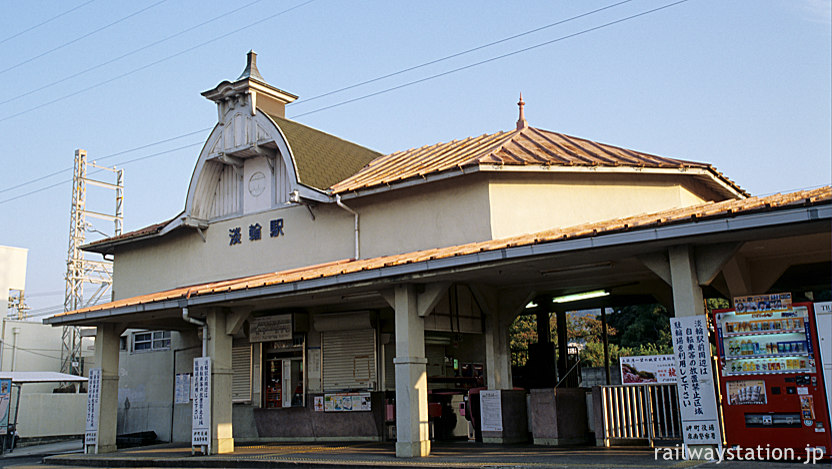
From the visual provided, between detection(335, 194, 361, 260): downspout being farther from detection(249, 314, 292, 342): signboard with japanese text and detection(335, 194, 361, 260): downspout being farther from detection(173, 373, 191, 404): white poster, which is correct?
detection(173, 373, 191, 404): white poster

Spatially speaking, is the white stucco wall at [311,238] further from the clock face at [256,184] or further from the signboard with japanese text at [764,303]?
the signboard with japanese text at [764,303]

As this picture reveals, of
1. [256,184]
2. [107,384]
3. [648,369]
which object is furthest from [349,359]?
[648,369]

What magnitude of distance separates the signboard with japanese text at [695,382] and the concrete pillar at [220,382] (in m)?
9.14

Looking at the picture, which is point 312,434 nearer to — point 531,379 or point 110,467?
point 110,467

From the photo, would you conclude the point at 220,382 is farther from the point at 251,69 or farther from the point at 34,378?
the point at 34,378

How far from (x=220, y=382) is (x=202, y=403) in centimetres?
54

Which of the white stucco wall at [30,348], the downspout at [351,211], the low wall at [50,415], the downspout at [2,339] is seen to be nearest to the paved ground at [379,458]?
the downspout at [351,211]

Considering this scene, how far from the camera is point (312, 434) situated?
1723 cm

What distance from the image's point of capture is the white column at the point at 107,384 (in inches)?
661

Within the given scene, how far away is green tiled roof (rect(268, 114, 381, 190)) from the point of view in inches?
677

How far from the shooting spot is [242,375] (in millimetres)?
18375

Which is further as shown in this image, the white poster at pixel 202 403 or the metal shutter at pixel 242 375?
the metal shutter at pixel 242 375

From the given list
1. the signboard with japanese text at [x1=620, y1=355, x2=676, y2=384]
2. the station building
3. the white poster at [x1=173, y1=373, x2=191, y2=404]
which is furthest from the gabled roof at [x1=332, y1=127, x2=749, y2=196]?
the white poster at [x1=173, y1=373, x2=191, y2=404]

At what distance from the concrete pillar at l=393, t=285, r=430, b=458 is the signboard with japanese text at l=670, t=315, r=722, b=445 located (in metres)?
4.32
